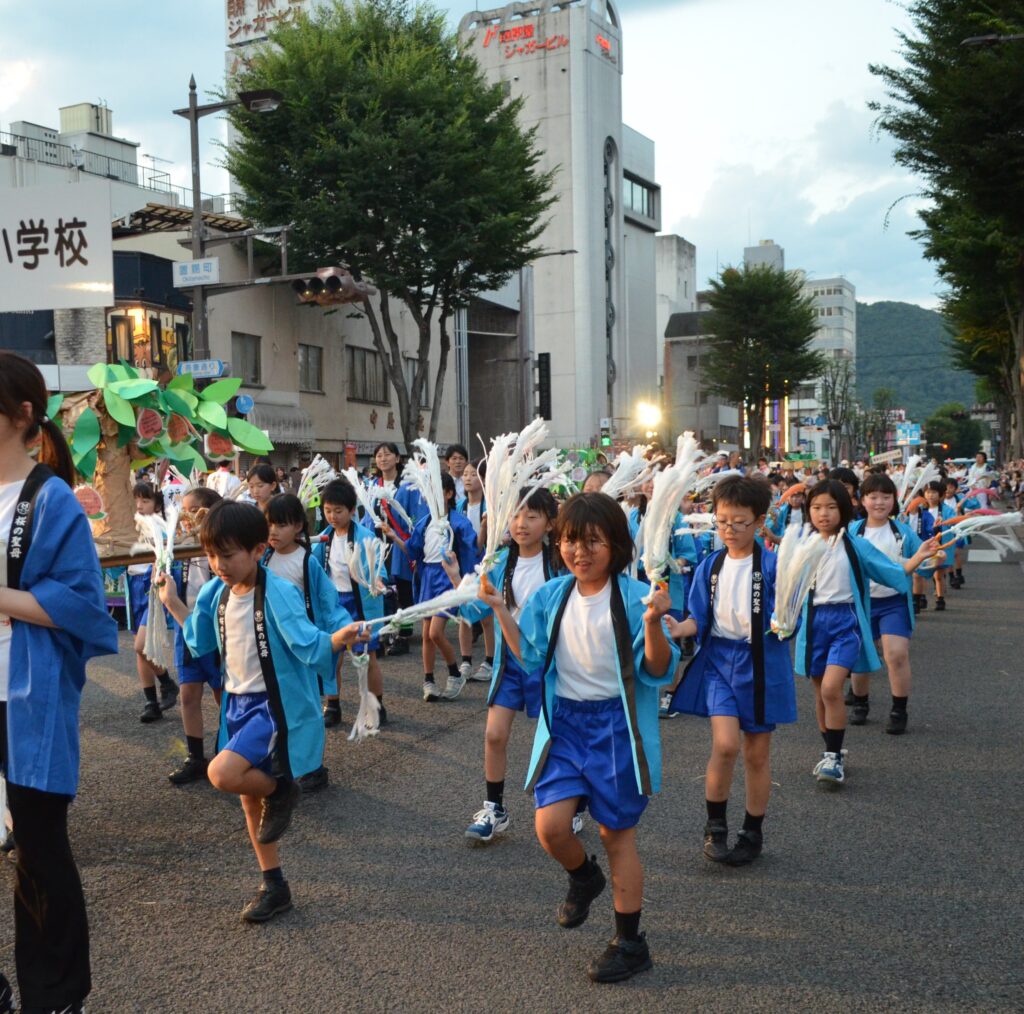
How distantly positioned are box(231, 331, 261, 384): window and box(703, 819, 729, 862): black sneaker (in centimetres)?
2274

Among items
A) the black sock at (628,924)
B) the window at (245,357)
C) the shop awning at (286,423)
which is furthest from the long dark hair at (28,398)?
the window at (245,357)

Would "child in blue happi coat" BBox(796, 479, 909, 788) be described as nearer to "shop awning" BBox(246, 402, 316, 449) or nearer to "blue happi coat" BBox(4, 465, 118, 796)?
"blue happi coat" BBox(4, 465, 118, 796)

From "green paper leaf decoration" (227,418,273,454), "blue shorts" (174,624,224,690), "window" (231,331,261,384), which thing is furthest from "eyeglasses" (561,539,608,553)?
"window" (231,331,261,384)

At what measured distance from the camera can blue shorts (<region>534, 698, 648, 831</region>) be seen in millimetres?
3492

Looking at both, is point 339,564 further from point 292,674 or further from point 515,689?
point 292,674

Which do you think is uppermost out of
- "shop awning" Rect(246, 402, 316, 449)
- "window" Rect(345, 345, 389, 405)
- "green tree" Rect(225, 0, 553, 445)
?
"green tree" Rect(225, 0, 553, 445)

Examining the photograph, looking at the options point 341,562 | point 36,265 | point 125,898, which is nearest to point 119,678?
point 341,562

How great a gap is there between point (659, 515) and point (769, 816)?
2101 mm

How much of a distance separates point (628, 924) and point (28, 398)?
8.02ft

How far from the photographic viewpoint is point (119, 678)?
884cm

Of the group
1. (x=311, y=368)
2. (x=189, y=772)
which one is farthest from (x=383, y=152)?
(x=189, y=772)

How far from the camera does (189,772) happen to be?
19.0ft

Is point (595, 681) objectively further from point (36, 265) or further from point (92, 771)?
point (36, 265)

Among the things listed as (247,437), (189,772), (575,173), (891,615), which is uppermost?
(575,173)
